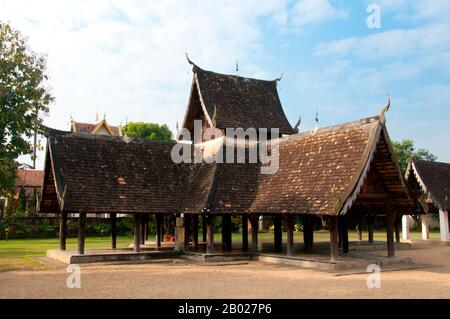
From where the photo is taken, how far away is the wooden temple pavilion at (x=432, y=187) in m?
28.4

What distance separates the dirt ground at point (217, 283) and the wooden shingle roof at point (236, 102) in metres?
9.23

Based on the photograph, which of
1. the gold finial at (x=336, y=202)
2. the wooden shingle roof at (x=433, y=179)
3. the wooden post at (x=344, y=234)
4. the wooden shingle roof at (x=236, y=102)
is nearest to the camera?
the gold finial at (x=336, y=202)

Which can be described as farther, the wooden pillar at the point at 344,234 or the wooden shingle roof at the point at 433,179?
the wooden shingle roof at the point at 433,179

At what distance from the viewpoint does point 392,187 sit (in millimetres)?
16484

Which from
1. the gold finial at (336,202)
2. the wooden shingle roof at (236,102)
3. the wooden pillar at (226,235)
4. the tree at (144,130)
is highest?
the tree at (144,130)

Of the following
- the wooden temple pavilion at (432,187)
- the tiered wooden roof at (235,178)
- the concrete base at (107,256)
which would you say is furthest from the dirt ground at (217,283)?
the wooden temple pavilion at (432,187)

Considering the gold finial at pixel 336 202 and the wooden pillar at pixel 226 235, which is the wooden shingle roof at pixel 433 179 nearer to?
the wooden pillar at pixel 226 235

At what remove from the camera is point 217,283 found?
12477 millimetres

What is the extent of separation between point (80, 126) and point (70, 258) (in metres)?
41.5

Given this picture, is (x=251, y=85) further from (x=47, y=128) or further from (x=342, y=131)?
(x=47, y=128)

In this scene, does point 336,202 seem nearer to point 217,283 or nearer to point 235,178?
point 217,283

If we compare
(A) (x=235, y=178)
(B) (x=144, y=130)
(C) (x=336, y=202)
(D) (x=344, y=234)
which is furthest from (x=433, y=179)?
(B) (x=144, y=130)

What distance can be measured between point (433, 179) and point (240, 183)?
17313mm
